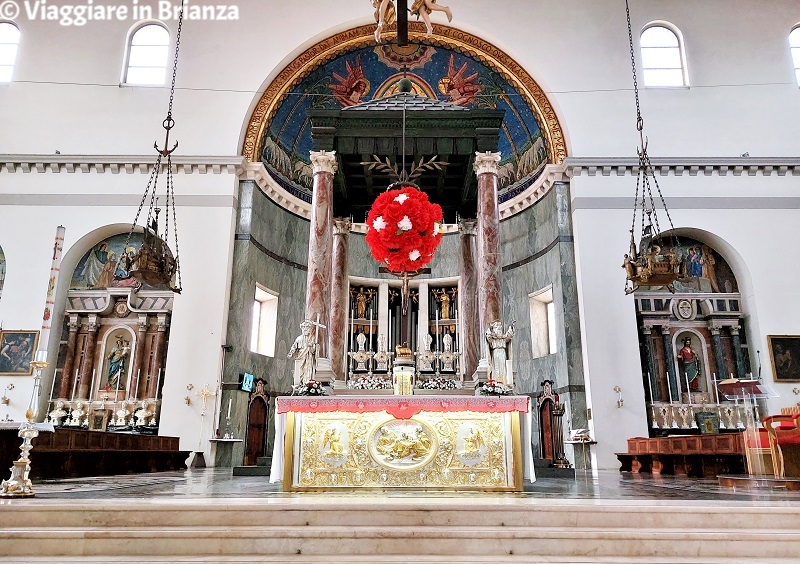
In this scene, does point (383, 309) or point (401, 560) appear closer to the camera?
point (401, 560)

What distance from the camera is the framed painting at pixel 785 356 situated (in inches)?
471

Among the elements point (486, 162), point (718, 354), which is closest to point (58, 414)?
point (486, 162)

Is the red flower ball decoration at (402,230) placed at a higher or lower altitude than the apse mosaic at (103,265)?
lower

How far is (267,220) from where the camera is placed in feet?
45.2

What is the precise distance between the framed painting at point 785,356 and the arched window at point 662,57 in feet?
20.2

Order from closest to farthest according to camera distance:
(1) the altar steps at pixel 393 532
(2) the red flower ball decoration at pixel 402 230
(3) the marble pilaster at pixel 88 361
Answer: (1) the altar steps at pixel 393 532 → (2) the red flower ball decoration at pixel 402 230 → (3) the marble pilaster at pixel 88 361

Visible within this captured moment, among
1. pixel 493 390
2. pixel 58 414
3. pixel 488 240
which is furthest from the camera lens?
pixel 58 414

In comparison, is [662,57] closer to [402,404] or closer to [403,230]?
[403,230]

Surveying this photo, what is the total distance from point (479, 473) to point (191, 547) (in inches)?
121

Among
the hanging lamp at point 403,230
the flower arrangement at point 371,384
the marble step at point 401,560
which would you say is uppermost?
the hanging lamp at point 403,230

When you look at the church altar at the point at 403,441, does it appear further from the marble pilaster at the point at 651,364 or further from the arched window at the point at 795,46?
the arched window at the point at 795,46

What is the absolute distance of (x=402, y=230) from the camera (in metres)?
6.99

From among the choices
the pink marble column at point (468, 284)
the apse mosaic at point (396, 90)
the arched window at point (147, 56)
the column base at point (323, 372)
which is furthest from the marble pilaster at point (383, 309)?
the arched window at point (147, 56)

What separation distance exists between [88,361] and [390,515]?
10726mm
